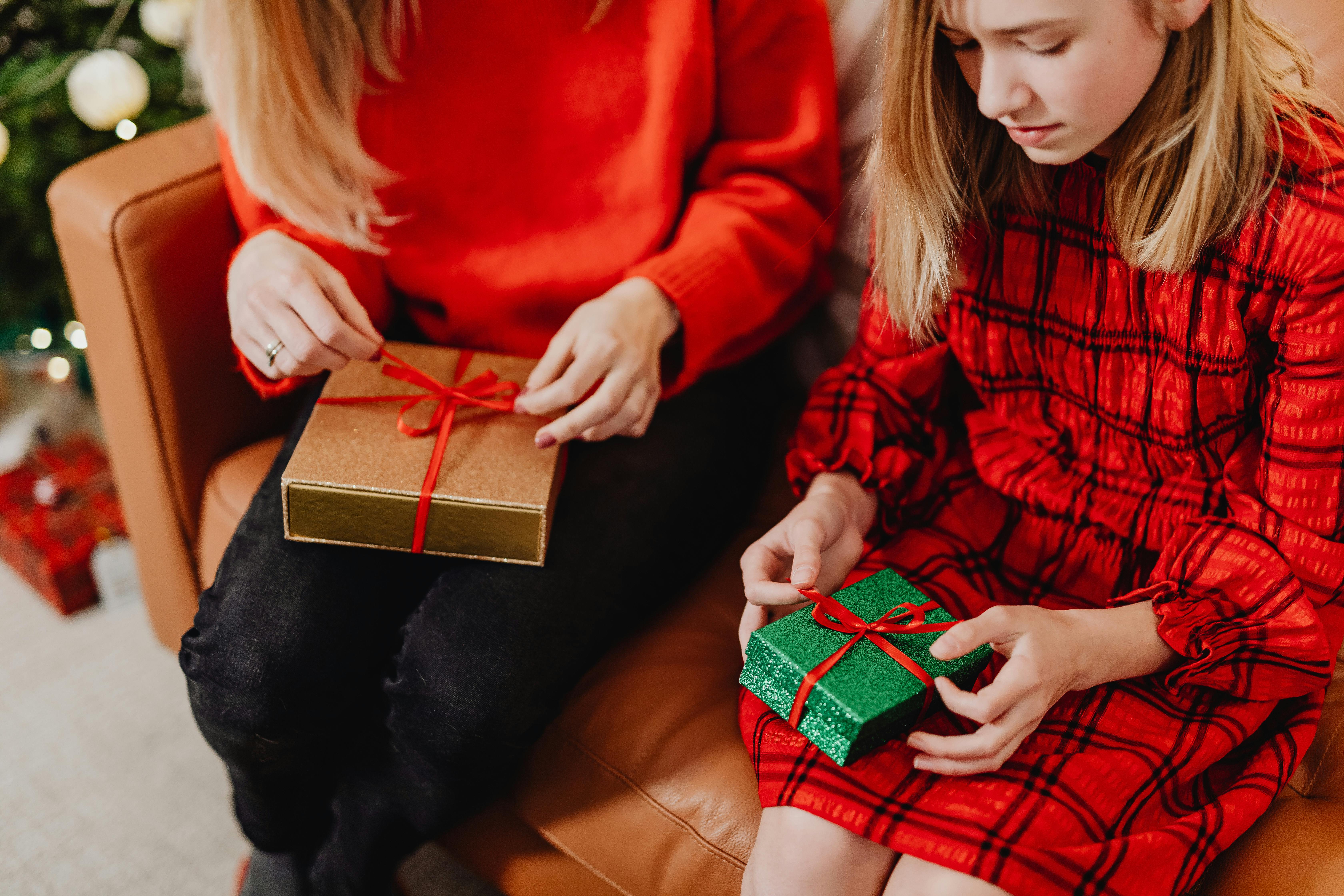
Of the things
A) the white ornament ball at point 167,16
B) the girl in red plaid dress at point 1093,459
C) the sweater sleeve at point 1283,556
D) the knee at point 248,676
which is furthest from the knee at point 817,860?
the white ornament ball at point 167,16

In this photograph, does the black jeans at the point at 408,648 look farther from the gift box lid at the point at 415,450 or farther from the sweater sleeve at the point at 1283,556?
Result: the sweater sleeve at the point at 1283,556

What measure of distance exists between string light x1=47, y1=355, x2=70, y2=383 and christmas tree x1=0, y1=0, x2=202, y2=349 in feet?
0.72

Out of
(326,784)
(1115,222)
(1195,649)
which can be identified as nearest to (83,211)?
(326,784)

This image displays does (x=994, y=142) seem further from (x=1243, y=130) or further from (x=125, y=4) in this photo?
(x=125, y=4)

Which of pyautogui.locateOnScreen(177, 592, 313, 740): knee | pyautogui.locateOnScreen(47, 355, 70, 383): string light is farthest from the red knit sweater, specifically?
pyautogui.locateOnScreen(47, 355, 70, 383): string light

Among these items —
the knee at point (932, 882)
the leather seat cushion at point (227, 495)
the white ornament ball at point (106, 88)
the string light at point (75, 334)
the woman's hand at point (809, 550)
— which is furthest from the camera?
the string light at point (75, 334)

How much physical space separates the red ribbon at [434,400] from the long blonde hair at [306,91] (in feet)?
0.54

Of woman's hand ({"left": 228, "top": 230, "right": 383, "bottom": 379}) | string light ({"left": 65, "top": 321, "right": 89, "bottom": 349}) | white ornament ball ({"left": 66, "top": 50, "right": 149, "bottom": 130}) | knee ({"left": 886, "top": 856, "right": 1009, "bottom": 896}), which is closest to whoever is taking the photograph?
knee ({"left": 886, "top": 856, "right": 1009, "bottom": 896})

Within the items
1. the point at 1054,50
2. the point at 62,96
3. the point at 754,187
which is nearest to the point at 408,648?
the point at 754,187

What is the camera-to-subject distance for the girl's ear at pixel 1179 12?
62 cm

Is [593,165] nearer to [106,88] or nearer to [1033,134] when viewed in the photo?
[1033,134]

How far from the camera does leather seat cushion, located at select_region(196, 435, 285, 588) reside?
105cm

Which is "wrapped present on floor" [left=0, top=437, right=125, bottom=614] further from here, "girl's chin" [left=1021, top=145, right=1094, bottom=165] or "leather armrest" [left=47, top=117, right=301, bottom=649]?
"girl's chin" [left=1021, top=145, right=1094, bottom=165]

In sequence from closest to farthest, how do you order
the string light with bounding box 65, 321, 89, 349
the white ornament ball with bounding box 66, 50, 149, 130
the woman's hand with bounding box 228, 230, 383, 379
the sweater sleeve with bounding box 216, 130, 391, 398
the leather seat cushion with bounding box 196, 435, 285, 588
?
the woman's hand with bounding box 228, 230, 383, 379 < the sweater sleeve with bounding box 216, 130, 391, 398 < the leather seat cushion with bounding box 196, 435, 285, 588 < the white ornament ball with bounding box 66, 50, 149, 130 < the string light with bounding box 65, 321, 89, 349
